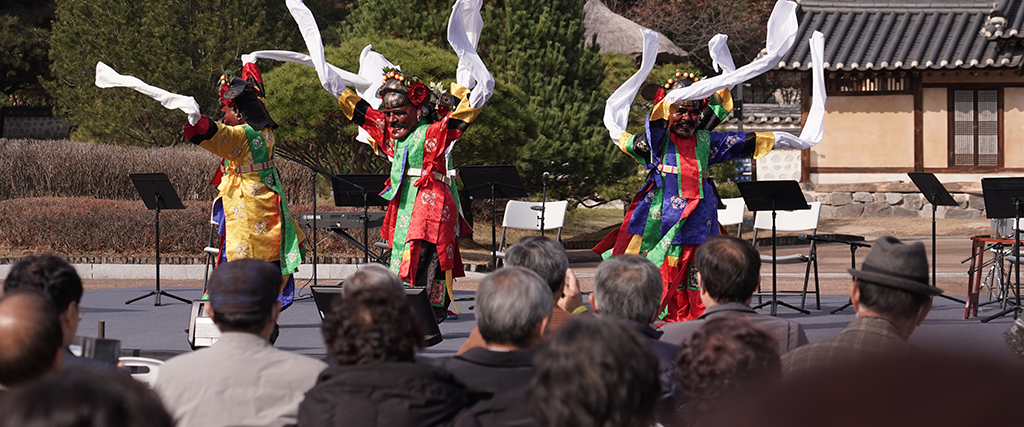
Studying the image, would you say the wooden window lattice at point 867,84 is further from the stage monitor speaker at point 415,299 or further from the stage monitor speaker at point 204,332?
the stage monitor speaker at point 204,332

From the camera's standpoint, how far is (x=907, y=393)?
1143 millimetres

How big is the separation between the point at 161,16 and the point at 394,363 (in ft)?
48.9

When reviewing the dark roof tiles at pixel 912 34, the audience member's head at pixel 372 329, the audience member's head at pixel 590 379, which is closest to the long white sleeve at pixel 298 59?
the audience member's head at pixel 372 329

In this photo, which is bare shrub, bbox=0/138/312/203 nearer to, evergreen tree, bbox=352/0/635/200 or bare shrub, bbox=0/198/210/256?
bare shrub, bbox=0/198/210/256

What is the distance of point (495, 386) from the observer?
101 inches

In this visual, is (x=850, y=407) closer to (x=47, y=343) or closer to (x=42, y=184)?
A: (x=47, y=343)

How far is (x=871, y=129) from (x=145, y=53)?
36.7 ft

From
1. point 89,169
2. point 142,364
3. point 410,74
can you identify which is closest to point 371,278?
point 142,364

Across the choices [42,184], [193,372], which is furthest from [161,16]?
[193,372]

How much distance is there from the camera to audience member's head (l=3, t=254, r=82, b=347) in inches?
115

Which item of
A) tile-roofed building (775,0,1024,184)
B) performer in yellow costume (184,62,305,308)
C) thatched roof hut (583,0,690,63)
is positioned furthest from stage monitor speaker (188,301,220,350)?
thatched roof hut (583,0,690,63)

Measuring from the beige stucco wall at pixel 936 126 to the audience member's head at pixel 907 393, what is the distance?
15.9 meters

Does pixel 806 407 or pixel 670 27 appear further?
pixel 670 27

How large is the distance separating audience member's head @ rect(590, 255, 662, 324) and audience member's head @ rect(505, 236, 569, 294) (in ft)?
1.15
